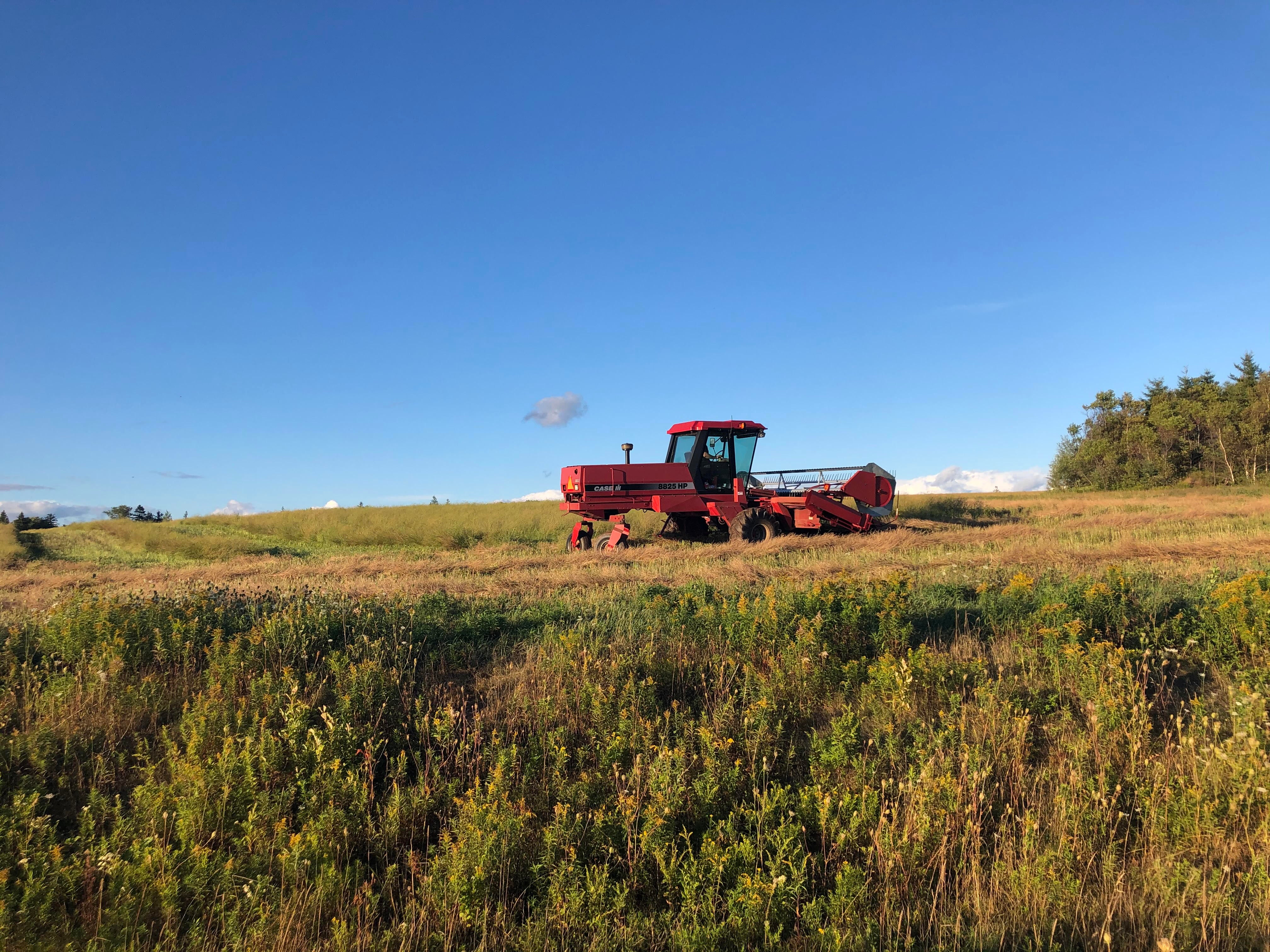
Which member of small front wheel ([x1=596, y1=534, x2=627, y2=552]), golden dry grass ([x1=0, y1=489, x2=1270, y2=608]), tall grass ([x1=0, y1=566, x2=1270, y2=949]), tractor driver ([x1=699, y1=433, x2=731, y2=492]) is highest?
tractor driver ([x1=699, y1=433, x2=731, y2=492])

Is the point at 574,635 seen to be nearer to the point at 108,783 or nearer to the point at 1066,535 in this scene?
the point at 108,783

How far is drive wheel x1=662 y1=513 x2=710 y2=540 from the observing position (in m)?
18.9

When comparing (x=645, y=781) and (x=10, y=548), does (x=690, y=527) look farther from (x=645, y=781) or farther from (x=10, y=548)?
(x=10, y=548)

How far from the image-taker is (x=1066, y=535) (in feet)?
55.0

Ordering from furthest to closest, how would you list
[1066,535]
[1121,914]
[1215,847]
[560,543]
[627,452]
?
[560,543] → [627,452] → [1066,535] → [1215,847] → [1121,914]

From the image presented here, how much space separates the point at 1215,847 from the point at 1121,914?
2.68ft

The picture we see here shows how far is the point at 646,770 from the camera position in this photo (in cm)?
413

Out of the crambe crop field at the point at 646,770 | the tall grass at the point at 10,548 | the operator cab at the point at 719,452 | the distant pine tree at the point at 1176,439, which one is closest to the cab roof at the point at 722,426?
the operator cab at the point at 719,452

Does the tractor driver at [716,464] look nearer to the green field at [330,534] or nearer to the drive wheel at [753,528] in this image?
the drive wheel at [753,528]

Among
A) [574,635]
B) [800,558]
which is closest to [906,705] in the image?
[574,635]

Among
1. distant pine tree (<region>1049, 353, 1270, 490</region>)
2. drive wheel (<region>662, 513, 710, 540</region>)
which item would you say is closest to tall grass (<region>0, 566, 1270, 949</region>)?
drive wheel (<region>662, 513, 710, 540</region>)

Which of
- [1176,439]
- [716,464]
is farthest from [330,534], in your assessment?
[1176,439]

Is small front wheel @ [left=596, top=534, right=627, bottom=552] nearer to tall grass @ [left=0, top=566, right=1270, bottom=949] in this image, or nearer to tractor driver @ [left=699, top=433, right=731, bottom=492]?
tractor driver @ [left=699, top=433, right=731, bottom=492]

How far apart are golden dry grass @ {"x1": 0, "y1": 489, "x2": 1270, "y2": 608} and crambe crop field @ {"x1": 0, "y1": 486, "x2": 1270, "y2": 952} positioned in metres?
2.73
